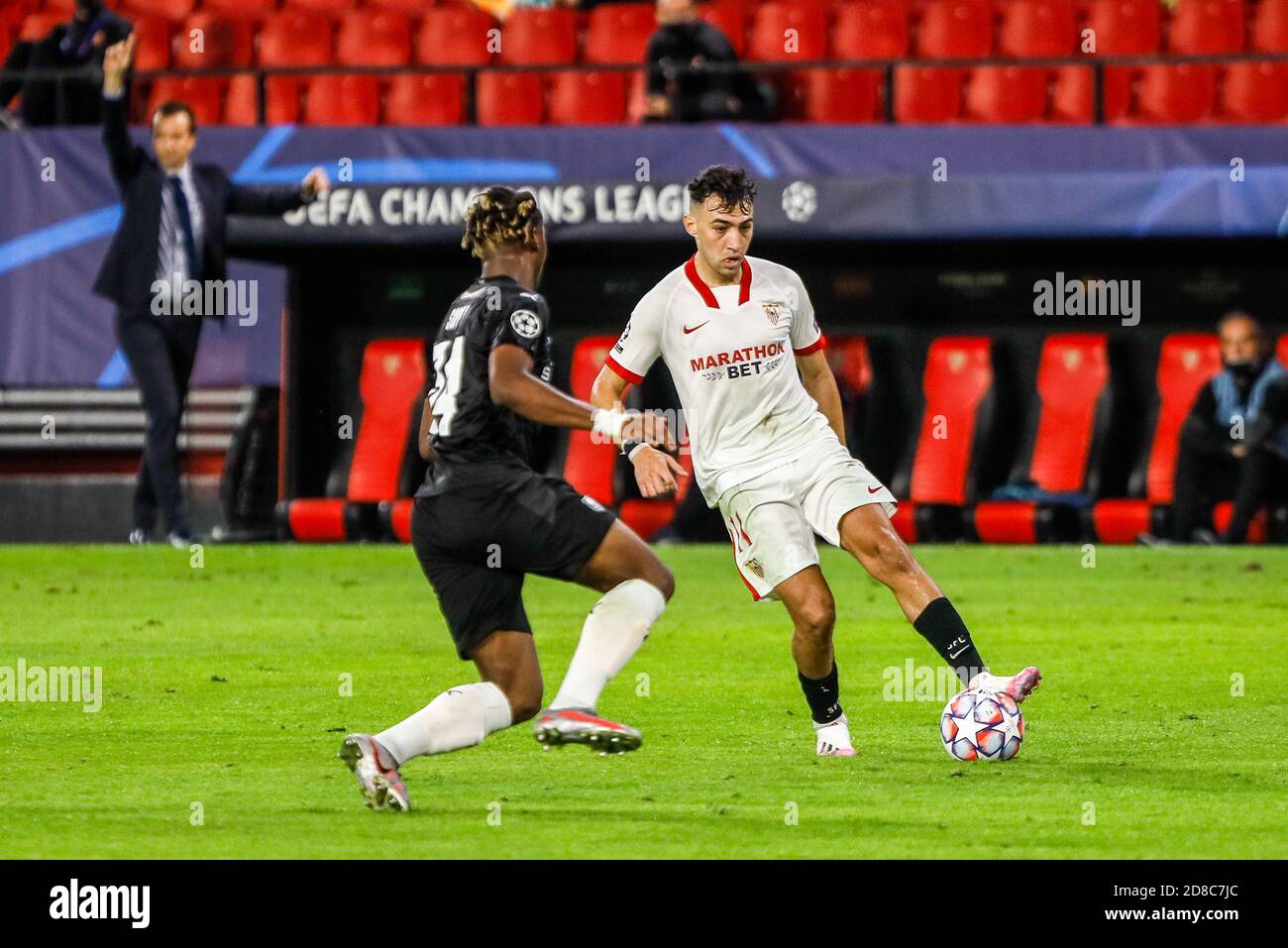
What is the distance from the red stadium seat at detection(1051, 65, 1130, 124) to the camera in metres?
18.6

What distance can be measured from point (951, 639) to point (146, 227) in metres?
11.3

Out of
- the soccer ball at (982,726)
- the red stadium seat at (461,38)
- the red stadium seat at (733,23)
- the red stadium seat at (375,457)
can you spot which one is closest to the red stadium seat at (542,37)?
the red stadium seat at (461,38)

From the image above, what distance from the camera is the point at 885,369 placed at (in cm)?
1923

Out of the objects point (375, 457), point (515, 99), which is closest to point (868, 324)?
point (515, 99)

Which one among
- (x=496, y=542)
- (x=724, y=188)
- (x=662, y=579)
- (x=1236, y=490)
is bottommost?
(x=662, y=579)

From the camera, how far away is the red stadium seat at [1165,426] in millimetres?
17891

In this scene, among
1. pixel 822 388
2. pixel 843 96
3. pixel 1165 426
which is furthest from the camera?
pixel 843 96

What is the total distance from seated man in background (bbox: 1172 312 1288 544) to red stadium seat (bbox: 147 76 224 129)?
839 cm

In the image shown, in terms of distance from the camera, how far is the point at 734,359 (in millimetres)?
8195

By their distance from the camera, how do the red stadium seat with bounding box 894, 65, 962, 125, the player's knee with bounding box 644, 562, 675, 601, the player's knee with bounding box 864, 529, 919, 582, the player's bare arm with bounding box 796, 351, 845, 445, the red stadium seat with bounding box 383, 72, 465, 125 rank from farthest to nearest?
the red stadium seat with bounding box 383, 72, 465, 125 → the red stadium seat with bounding box 894, 65, 962, 125 → the player's bare arm with bounding box 796, 351, 845, 445 → the player's knee with bounding box 864, 529, 919, 582 → the player's knee with bounding box 644, 562, 675, 601

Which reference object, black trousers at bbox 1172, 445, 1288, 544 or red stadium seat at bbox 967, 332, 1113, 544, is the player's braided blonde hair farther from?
red stadium seat at bbox 967, 332, 1113, 544

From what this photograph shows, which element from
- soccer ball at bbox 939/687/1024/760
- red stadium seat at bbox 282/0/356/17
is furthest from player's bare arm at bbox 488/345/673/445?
red stadium seat at bbox 282/0/356/17

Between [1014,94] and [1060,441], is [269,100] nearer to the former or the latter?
[1014,94]
